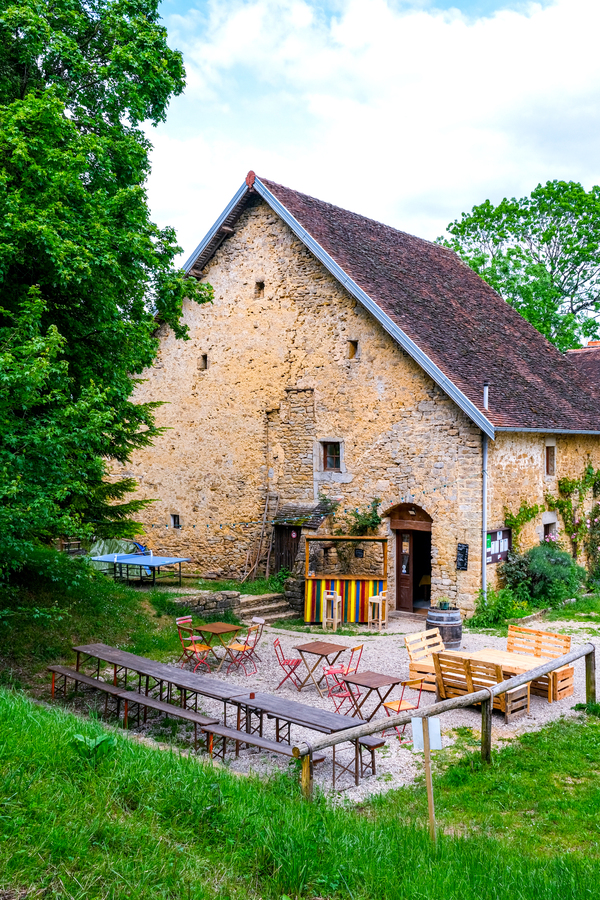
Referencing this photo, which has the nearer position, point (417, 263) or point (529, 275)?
point (417, 263)

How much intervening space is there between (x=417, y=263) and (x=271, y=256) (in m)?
4.22

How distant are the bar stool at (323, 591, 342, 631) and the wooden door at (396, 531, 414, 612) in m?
2.08

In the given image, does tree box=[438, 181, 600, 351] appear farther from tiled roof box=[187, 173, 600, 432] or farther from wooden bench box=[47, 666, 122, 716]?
wooden bench box=[47, 666, 122, 716]

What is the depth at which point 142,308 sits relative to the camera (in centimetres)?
1150

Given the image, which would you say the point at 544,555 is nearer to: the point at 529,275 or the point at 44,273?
the point at 44,273

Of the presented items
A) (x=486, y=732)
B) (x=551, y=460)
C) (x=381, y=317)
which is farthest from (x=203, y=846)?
(x=551, y=460)

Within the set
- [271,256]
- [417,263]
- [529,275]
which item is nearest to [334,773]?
[271,256]

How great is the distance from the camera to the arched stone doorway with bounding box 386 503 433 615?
619 inches

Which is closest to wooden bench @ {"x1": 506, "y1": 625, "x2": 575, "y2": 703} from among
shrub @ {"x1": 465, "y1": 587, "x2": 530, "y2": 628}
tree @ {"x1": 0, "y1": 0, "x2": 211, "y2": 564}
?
shrub @ {"x1": 465, "y1": 587, "x2": 530, "y2": 628}

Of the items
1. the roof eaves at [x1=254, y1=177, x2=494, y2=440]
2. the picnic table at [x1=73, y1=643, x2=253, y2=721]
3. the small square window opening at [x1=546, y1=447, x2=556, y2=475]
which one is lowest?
the picnic table at [x1=73, y1=643, x2=253, y2=721]

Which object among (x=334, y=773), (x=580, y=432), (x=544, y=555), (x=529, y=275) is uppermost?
(x=529, y=275)

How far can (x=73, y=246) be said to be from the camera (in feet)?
28.6

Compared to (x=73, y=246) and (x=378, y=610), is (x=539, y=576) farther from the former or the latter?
(x=73, y=246)

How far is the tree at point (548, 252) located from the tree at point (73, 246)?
62.9 ft
